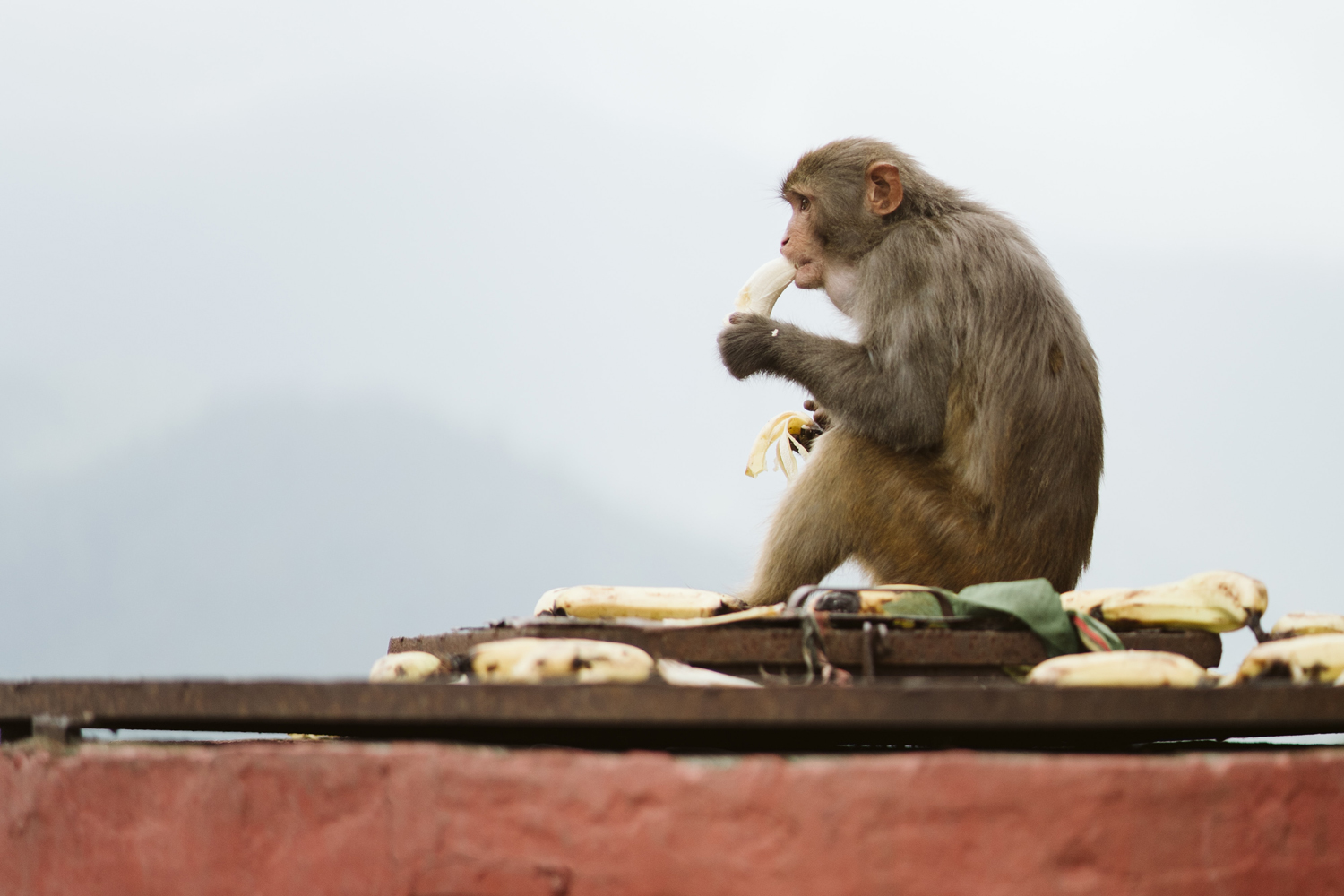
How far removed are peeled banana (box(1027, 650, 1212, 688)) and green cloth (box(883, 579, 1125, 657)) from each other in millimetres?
333

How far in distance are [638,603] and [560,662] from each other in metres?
0.94

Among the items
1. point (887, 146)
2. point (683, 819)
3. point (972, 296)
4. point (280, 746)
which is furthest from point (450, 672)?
point (887, 146)

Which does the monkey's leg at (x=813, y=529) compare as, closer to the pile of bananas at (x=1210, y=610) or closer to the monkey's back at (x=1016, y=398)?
the monkey's back at (x=1016, y=398)

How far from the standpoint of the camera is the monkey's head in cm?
423

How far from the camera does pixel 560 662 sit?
6.73 feet

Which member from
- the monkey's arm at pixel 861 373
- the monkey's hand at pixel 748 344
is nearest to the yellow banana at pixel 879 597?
the monkey's arm at pixel 861 373

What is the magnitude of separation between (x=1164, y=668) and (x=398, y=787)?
1.30 metres

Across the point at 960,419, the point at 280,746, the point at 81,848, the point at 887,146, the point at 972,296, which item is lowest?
the point at 81,848

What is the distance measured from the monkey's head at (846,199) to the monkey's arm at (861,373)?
1.38 ft

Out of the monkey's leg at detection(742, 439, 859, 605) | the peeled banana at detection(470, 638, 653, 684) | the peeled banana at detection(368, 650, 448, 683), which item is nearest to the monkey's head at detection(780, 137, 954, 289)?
the monkey's leg at detection(742, 439, 859, 605)

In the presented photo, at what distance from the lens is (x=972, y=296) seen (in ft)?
12.7

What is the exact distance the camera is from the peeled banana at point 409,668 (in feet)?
8.07

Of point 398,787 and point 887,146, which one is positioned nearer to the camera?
point 398,787

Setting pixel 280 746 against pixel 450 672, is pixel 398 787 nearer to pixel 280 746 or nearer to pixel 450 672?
pixel 280 746
